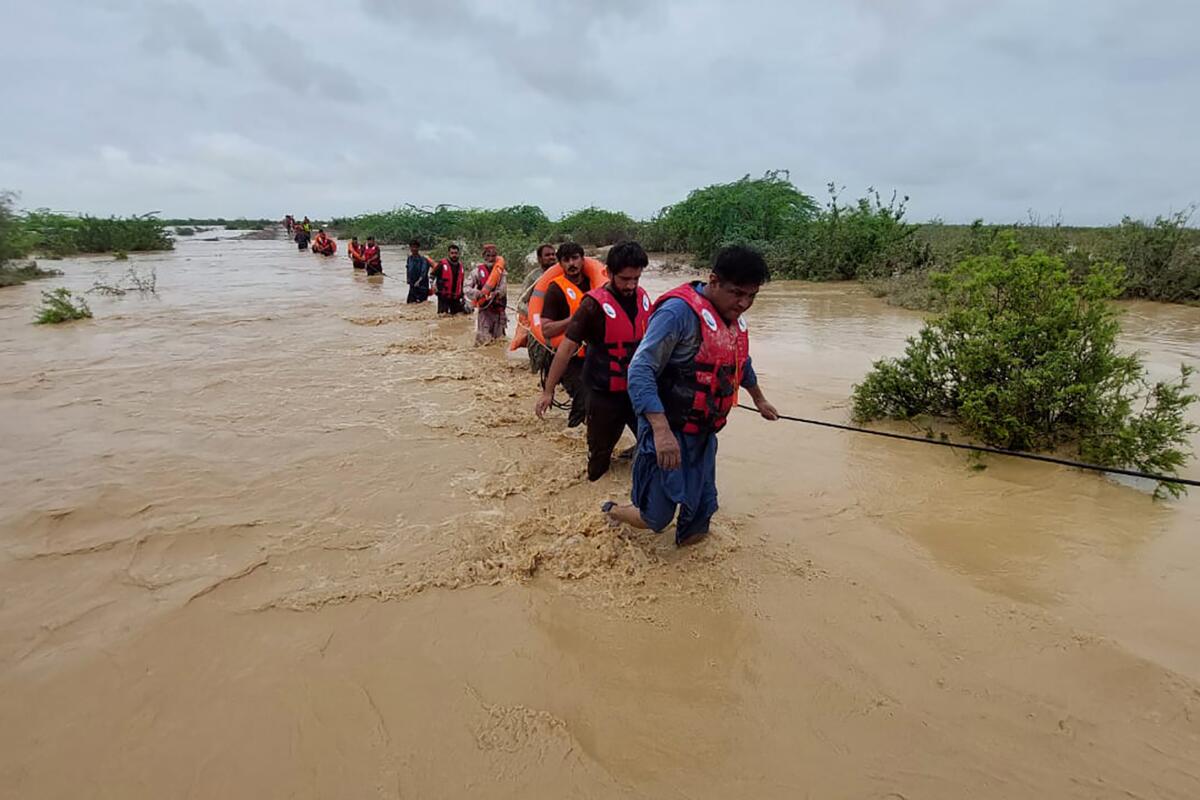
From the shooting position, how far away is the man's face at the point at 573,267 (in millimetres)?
4773

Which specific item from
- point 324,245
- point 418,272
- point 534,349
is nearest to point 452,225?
point 324,245

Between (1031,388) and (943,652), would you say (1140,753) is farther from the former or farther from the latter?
(1031,388)

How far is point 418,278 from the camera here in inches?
534

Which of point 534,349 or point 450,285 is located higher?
point 450,285

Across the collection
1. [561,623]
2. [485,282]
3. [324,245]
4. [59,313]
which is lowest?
[561,623]

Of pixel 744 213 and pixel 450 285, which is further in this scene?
pixel 744 213

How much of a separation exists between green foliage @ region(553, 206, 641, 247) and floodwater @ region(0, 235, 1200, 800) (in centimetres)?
2125

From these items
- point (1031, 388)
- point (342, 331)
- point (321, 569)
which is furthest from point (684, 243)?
point (321, 569)

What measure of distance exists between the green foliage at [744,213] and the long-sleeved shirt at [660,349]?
17.9 m

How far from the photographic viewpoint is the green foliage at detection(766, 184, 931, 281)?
50.7 ft

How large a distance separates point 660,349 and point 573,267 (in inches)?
89.5

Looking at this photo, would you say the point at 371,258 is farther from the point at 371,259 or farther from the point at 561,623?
the point at 561,623

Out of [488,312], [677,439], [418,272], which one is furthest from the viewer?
[418,272]

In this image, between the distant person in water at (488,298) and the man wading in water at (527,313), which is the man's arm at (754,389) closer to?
the man wading in water at (527,313)
